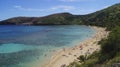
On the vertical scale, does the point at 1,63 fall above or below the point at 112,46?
below

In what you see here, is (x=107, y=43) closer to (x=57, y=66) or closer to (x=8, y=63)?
(x=57, y=66)

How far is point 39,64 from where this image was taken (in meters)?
34.8

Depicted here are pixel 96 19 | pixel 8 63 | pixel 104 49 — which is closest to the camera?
pixel 104 49

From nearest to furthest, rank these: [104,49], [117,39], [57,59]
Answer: [117,39] → [104,49] → [57,59]

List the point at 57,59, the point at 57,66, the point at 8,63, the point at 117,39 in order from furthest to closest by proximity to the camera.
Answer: the point at 57,59 < the point at 8,63 < the point at 57,66 < the point at 117,39

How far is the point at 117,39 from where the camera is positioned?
22.7m

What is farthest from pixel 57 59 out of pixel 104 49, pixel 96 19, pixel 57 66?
pixel 96 19

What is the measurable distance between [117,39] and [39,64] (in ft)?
51.9

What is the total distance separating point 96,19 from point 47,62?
138 metres

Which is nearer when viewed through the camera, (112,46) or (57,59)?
(112,46)

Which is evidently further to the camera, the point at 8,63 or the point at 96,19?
the point at 96,19

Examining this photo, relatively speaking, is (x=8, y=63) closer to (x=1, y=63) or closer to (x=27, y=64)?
(x=1, y=63)

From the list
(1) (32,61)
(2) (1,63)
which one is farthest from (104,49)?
(2) (1,63)

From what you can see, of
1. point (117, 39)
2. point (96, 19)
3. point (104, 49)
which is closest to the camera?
point (117, 39)
